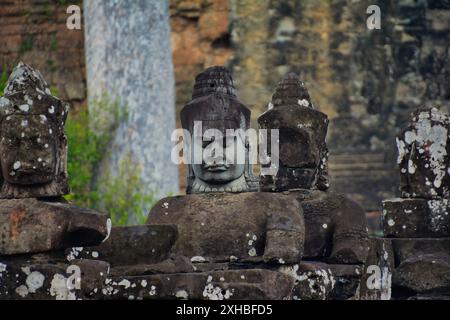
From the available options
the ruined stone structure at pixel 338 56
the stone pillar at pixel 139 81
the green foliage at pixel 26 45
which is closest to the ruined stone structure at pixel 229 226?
the stone pillar at pixel 139 81

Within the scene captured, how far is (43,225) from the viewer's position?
1716cm

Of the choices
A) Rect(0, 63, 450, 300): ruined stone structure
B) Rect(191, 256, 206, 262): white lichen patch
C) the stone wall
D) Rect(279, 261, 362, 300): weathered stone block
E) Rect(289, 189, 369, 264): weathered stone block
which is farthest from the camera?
the stone wall

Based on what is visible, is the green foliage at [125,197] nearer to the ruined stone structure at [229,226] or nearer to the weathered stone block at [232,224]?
the ruined stone structure at [229,226]

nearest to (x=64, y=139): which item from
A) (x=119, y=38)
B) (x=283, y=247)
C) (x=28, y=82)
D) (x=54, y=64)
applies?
(x=28, y=82)

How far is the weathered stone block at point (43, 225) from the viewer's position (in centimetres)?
1712

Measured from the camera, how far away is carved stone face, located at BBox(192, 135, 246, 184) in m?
18.5

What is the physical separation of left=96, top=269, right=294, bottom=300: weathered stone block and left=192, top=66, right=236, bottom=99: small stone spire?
84.2 inches

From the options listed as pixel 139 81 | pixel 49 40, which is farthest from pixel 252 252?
pixel 49 40

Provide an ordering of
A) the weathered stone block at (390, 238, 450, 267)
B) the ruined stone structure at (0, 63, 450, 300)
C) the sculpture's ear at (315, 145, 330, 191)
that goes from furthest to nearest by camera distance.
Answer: the weathered stone block at (390, 238, 450, 267) → the sculpture's ear at (315, 145, 330, 191) → the ruined stone structure at (0, 63, 450, 300)

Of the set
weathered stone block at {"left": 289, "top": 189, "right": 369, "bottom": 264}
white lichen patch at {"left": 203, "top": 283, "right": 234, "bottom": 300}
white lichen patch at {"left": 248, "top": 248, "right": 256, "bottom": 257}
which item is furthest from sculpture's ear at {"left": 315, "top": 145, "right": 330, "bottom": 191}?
white lichen patch at {"left": 203, "top": 283, "right": 234, "bottom": 300}

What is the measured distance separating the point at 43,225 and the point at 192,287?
1205 millimetres

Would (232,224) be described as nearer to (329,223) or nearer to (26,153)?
(329,223)

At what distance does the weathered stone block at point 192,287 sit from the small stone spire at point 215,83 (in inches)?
84.2

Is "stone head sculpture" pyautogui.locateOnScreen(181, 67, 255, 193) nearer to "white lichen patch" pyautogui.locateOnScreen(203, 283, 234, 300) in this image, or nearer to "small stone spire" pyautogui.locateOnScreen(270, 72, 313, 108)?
"small stone spire" pyautogui.locateOnScreen(270, 72, 313, 108)
